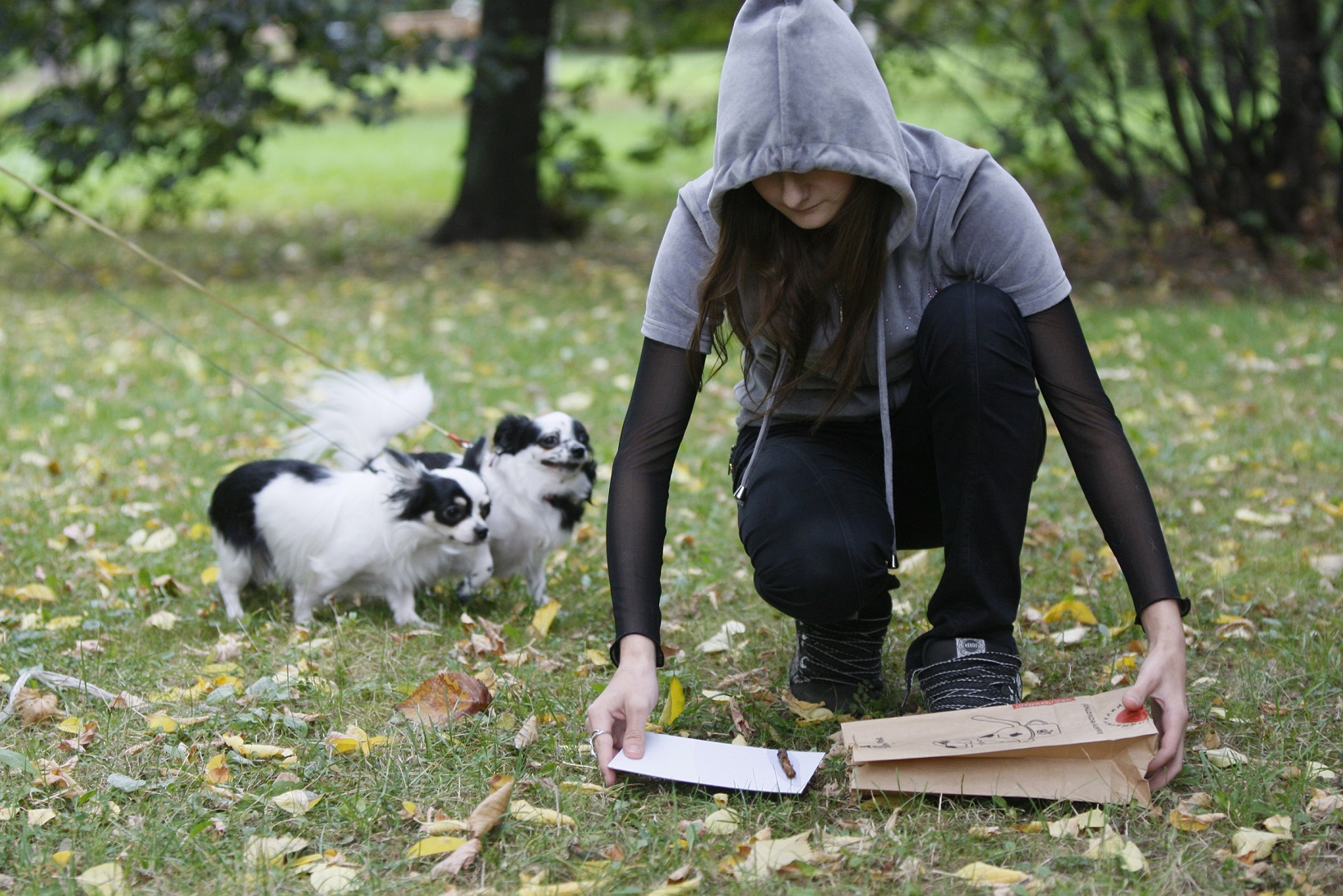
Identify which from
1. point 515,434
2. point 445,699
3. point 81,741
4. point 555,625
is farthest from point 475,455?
point 81,741

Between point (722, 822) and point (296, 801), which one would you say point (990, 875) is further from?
point (296, 801)

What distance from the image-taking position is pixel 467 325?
6320 millimetres

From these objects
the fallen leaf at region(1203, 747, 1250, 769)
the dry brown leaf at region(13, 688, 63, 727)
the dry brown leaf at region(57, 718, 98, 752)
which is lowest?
the dry brown leaf at region(13, 688, 63, 727)

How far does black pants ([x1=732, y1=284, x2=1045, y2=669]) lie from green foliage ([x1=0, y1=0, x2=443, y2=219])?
17.5 ft

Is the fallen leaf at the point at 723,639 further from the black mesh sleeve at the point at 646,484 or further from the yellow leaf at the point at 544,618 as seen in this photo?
the black mesh sleeve at the point at 646,484

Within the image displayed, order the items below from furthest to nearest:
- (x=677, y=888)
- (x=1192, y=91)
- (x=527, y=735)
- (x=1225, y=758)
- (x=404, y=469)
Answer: (x=1192, y=91) → (x=404, y=469) → (x=527, y=735) → (x=1225, y=758) → (x=677, y=888)

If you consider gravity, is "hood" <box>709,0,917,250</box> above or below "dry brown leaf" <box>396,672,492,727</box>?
above

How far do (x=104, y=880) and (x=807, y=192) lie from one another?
4.56ft

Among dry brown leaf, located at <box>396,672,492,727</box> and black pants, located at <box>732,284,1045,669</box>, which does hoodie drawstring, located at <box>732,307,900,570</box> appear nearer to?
black pants, located at <box>732,284,1045,669</box>

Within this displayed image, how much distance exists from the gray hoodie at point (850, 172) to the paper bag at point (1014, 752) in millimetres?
594

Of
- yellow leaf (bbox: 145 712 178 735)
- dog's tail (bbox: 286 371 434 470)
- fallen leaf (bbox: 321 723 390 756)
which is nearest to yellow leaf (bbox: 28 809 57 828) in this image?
yellow leaf (bbox: 145 712 178 735)

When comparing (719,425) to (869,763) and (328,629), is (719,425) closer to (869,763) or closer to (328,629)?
(328,629)

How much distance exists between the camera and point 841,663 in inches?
90.9

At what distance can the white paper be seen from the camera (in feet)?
6.23
